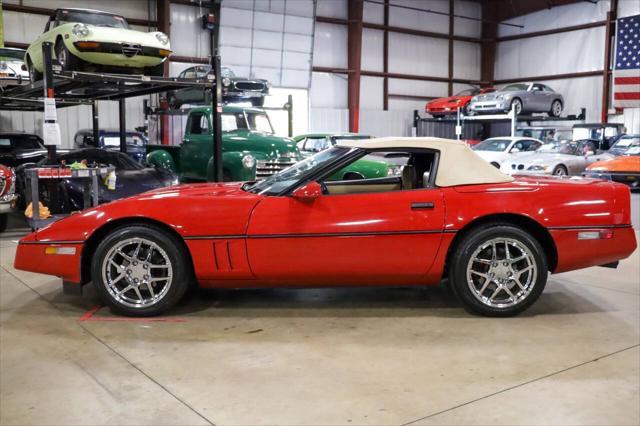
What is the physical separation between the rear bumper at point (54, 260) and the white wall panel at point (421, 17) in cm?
2314

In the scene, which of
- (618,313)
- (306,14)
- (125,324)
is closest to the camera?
A: (125,324)

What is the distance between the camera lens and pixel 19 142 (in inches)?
459

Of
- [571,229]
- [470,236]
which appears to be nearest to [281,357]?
[470,236]

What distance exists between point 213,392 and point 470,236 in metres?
2.15

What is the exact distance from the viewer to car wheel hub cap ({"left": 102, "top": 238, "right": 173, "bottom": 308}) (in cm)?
425

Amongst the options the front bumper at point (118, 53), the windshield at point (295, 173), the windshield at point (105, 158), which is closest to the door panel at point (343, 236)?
the windshield at point (295, 173)

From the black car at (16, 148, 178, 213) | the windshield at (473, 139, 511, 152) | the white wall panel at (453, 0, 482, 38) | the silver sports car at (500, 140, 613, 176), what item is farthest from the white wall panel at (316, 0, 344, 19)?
the black car at (16, 148, 178, 213)

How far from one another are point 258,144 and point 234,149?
0.44 metres

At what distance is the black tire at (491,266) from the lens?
4.24m

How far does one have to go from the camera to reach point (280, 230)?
4191 mm

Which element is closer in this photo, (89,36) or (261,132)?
(89,36)

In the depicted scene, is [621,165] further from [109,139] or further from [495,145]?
[109,139]

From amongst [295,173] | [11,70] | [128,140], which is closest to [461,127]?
[128,140]

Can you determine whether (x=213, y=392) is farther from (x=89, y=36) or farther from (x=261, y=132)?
(x=261, y=132)
